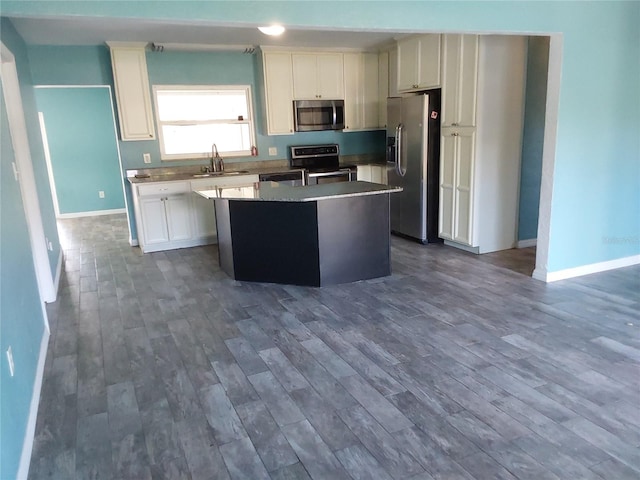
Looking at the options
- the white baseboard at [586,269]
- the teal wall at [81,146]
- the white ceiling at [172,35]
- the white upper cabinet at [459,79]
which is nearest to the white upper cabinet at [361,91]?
the white ceiling at [172,35]

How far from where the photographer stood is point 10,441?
1885 mm

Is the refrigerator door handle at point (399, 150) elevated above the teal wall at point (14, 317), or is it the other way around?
the refrigerator door handle at point (399, 150)

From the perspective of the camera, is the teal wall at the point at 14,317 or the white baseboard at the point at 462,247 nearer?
the teal wall at the point at 14,317

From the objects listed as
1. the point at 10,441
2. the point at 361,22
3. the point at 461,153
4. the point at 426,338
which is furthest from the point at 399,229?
the point at 10,441

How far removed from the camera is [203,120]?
20.4 ft

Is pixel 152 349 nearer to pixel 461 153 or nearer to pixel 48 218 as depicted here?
pixel 48 218

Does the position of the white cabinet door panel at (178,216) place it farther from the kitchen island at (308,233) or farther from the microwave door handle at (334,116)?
the microwave door handle at (334,116)

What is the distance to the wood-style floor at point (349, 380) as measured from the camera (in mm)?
2066

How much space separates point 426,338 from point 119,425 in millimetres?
1928

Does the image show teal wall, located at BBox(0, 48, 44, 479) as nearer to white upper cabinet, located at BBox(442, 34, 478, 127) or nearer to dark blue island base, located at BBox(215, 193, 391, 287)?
dark blue island base, located at BBox(215, 193, 391, 287)

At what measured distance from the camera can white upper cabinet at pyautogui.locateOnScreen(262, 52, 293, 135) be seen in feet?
19.9

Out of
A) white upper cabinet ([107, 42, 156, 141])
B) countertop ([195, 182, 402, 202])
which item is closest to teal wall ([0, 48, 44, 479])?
countertop ([195, 182, 402, 202])

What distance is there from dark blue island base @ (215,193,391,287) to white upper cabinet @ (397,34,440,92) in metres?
1.78

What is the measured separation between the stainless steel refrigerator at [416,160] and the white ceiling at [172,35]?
0.85 metres
